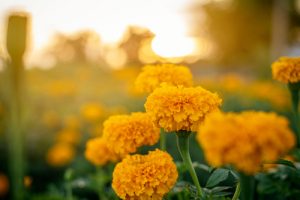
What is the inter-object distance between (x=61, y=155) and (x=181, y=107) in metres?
3.88

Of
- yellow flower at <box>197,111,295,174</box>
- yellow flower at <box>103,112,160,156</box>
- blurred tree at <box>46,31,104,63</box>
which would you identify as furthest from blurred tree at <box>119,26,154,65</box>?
yellow flower at <box>197,111,295,174</box>

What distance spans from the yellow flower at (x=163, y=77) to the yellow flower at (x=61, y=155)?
3.32 meters

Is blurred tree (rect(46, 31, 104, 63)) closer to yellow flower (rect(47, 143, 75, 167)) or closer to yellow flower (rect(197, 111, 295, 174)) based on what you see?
yellow flower (rect(47, 143, 75, 167))

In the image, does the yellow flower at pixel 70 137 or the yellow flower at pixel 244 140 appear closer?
the yellow flower at pixel 244 140

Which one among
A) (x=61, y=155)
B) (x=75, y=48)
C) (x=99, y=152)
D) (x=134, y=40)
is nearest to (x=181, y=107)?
(x=99, y=152)

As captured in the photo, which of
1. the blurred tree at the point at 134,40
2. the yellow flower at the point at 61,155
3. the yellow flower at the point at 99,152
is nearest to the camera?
the yellow flower at the point at 99,152

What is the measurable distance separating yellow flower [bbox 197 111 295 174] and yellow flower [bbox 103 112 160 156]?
55 cm

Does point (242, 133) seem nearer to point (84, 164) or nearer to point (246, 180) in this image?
point (246, 180)

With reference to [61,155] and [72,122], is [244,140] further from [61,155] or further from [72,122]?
[72,122]

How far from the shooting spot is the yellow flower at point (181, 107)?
1.37 metres

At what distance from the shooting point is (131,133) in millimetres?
1608


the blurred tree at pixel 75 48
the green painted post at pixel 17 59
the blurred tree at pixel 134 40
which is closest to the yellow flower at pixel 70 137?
the blurred tree at pixel 134 40

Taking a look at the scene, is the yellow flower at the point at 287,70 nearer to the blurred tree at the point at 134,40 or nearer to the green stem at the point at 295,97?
the green stem at the point at 295,97

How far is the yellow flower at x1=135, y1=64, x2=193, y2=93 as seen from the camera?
184 centimetres
